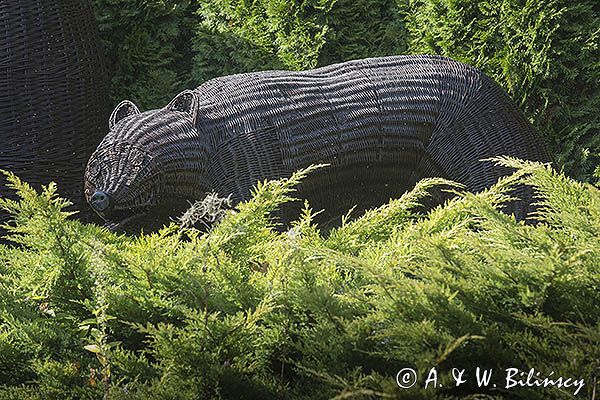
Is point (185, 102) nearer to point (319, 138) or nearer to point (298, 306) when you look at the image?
point (319, 138)

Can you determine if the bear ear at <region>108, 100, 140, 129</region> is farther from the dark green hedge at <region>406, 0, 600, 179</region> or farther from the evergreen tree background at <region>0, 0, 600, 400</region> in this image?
the dark green hedge at <region>406, 0, 600, 179</region>

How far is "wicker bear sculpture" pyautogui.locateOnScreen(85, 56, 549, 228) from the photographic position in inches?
134

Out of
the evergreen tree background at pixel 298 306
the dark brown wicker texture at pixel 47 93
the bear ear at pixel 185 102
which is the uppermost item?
the evergreen tree background at pixel 298 306

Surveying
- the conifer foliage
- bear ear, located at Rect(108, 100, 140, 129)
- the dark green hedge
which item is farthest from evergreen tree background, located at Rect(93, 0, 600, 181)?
the conifer foliage

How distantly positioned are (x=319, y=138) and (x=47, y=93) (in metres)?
2.63

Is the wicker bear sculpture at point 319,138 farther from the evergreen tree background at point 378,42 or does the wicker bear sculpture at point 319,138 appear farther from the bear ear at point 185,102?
the evergreen tree background at point 378,42

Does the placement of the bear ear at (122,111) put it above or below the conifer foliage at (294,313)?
below

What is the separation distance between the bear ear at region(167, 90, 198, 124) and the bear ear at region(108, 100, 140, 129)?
0.19m

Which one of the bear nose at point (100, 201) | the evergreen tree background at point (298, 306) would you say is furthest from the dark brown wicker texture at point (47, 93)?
the evergreen tree background at point (298, 306)

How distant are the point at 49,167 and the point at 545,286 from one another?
183 inches

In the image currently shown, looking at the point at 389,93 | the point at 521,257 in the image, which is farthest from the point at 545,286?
the point at 389,93

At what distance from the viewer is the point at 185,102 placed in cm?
365

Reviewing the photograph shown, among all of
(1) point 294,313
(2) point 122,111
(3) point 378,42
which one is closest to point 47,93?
(2) point 122,111

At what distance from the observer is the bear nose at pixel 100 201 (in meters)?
3.25
